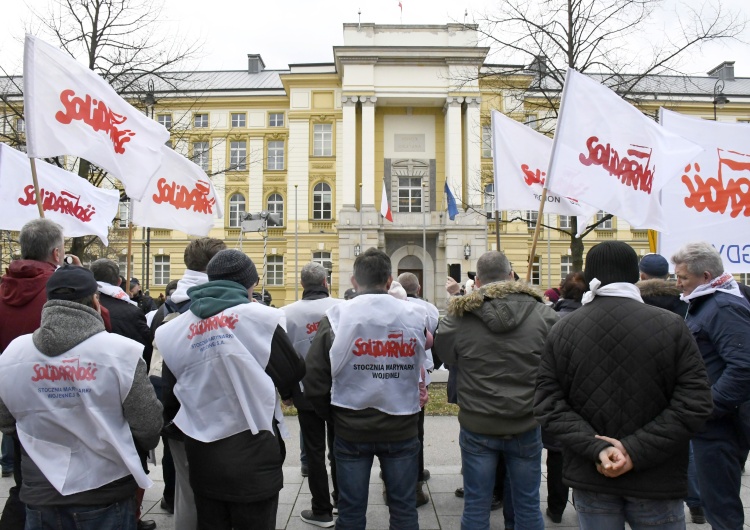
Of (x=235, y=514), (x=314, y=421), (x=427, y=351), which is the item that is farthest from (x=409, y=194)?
(x=235, y=514)

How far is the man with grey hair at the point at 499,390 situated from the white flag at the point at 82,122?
369cm

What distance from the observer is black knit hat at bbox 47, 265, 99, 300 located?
2986 mm

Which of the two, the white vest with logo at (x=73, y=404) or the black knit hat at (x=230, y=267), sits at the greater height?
the black knit hat at (x=230, y=267)

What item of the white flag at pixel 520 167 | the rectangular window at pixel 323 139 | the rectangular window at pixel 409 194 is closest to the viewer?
the white flag at pixel 520 167

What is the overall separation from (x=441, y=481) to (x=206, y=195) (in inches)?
181

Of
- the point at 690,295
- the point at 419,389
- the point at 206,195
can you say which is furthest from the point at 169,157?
the point at 690,295

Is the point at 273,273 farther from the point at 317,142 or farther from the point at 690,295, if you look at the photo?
the point at 690,295

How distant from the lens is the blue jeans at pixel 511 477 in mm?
3834

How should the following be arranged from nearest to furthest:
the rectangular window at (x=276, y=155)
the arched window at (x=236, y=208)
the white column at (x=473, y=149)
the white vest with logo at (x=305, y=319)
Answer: the white vest with logo at (x=305, y=319) < the white column at (x=473, y=149) < the arched window at (x=236, y=208) < the rectangular window at (x=276, y=155)

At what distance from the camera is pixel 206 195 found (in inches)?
301

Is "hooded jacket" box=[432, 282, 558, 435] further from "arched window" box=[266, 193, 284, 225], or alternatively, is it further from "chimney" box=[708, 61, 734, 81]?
"chimney" box=[708, 61, 734, 81]

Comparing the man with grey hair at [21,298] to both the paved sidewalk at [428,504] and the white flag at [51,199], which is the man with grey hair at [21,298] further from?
the white flag at [51,199]

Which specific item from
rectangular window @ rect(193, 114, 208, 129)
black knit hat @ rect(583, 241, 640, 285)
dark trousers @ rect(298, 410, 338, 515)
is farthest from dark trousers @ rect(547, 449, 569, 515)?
rectangular window @ rect(193, 114, 208, 129)

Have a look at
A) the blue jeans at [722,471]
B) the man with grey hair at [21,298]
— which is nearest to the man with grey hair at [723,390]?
the blue jeans at [722,471]
